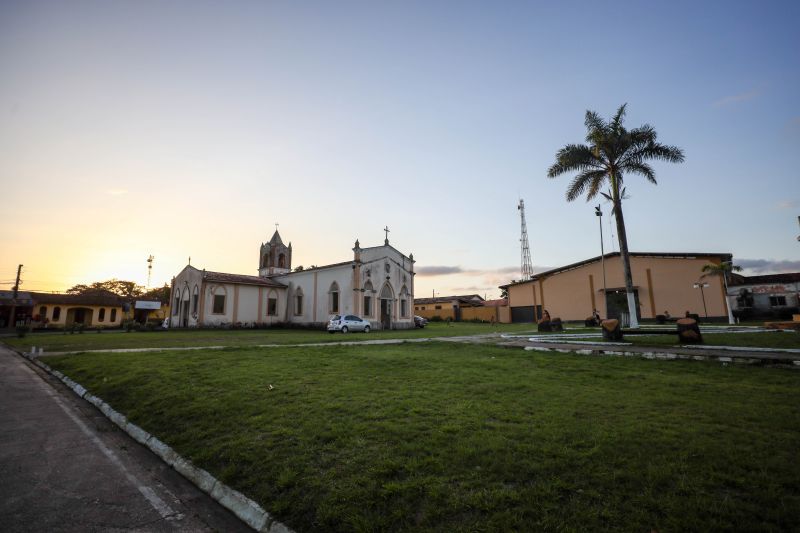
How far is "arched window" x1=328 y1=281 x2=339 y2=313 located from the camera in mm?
33812

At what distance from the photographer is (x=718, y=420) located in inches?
198

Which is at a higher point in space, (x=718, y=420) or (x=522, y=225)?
(x=522, y=225)

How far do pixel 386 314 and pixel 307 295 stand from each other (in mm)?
8064

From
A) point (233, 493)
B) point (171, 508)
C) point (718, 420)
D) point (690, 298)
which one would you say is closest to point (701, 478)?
point (718, 420)

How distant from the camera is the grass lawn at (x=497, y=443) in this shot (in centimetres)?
315

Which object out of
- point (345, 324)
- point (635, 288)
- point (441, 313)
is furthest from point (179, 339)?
point (441, 313)

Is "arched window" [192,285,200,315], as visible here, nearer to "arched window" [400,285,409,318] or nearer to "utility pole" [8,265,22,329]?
"arched window" [400,285,409,318]

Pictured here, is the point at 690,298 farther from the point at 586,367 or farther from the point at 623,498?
the point at 623,498

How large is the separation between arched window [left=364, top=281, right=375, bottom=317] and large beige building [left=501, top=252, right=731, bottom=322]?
64.6 feet

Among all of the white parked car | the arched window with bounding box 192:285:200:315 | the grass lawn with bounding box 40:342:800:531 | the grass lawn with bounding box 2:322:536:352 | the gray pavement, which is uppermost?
the arched window with bounding box 192:285:200:315

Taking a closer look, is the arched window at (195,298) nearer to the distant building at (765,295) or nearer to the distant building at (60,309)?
the distant building at (60,309)

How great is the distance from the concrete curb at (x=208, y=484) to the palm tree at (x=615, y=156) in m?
21.4

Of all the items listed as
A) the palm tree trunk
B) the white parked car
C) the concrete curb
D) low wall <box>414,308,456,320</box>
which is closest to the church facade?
the white parked car

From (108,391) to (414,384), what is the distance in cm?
699
